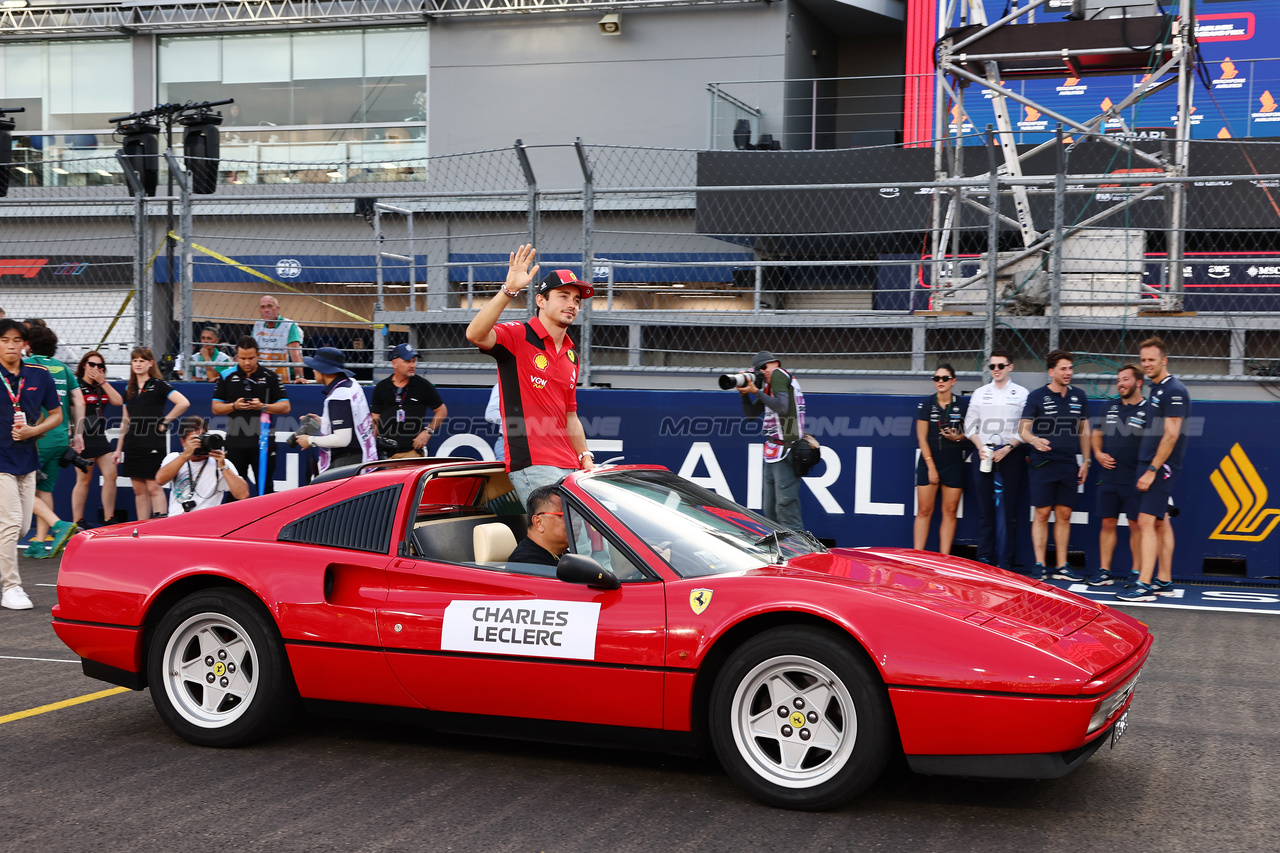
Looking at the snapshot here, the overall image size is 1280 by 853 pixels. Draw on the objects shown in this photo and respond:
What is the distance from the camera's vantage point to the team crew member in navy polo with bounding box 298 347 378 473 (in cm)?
886

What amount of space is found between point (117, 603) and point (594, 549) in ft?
6.60

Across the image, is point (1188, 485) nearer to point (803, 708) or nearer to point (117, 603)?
point (803, 708)

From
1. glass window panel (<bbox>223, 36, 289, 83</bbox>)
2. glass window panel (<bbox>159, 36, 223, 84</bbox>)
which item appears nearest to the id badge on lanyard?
glass window panel (<bbox>223, 36, 289, 83</bbox>)

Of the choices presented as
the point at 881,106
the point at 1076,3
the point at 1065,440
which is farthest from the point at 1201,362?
the point at 881,106

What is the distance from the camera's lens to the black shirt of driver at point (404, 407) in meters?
9.69

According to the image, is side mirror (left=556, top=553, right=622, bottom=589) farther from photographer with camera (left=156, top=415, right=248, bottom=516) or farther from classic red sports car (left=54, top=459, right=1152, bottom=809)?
photographer with camera (left=156, top=415, right=248, bottom=516)

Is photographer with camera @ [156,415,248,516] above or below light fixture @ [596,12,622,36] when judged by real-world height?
below

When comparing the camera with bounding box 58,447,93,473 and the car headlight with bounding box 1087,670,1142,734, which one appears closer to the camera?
the car headlight with bounding box 1087,670,1142,734

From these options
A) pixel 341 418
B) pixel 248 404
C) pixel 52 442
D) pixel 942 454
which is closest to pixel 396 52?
pixel 52 442

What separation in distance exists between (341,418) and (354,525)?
14.5 feet

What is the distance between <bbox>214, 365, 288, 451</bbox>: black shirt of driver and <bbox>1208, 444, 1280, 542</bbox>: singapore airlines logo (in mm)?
7392

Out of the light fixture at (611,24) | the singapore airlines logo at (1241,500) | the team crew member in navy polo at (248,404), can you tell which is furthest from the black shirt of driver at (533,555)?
the light fixture at (611,24)

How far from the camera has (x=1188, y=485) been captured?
8742mm

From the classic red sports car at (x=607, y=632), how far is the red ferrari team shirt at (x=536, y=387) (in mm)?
261
